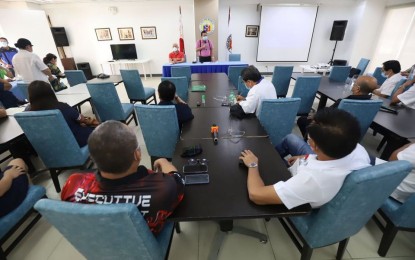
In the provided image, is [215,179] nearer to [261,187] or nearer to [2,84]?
[261,187]

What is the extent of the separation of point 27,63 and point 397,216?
5.18 meters

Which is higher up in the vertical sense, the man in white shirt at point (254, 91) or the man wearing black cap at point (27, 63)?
the man wearing black cap at point (27, 63)

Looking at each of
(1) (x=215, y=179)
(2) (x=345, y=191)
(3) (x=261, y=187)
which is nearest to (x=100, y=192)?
(1) (x=215, y=179)

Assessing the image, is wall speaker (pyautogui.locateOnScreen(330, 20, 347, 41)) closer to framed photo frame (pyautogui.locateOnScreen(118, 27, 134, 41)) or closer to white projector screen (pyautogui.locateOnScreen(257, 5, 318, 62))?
white projector screen (pyautogui.locateOnScreen(257, 5, 318, 62))

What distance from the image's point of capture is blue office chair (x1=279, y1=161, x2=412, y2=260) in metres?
0.86

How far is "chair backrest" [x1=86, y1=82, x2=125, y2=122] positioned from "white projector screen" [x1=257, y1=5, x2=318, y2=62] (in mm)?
5979

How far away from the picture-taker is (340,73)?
391cm

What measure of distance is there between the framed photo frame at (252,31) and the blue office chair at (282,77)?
3.80m

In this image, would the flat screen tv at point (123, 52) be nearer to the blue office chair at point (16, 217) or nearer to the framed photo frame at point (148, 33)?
the framed photo frame at point (148, 33)

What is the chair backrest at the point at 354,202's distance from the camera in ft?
2.80

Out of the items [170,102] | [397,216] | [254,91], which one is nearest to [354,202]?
[397,216]

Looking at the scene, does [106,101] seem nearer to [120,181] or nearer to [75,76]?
[75,76]

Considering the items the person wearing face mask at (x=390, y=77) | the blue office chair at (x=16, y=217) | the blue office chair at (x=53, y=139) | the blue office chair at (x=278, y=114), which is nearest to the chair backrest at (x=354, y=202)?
the blue office chair at (x=278, y=114)

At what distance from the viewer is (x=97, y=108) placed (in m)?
3.03
